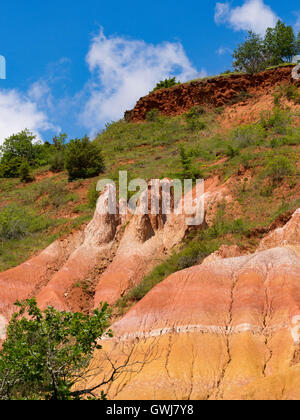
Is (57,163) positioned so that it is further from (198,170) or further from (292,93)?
(292,93)

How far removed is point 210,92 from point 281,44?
10.4 metres

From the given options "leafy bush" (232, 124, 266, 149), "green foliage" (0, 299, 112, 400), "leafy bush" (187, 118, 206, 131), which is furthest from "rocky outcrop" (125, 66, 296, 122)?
"green foliage" (0, 299, 112, 400)

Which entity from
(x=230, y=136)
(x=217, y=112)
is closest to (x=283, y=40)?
(x=217, y=112)

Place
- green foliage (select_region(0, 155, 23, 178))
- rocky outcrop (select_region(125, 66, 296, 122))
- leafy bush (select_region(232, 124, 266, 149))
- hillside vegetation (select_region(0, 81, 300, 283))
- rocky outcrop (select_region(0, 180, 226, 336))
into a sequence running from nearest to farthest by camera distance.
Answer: rocky outcrop (select_region(0, 180, 226, 336)) → hillside vegetation (select_region(0, 81, 300, 283)) → leafy bush (select_region(232, 124, 266, 149)) → rocky outcrop (select_region(125, 66, 296, 122)) → green foliage (select_region(0, 155, 23, 178))

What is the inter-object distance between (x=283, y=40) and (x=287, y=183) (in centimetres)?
3144

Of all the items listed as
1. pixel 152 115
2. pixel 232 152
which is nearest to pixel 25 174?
pixel 152 115

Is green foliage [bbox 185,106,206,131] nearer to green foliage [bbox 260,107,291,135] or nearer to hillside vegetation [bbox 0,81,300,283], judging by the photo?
hillside vegetation [bbox 0,81,300,283]

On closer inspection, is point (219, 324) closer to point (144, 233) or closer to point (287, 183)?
point (144, 233)

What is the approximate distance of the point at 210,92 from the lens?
41.4m

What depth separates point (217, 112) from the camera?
3953cm

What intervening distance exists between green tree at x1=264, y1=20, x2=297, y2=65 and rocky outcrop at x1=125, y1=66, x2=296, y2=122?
7068 millimetres

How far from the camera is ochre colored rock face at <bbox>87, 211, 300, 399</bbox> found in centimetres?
856

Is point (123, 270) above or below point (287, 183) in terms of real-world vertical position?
below

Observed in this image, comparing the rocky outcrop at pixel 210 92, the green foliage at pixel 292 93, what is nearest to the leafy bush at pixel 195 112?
the rocky outcrop at pixel 210 92
